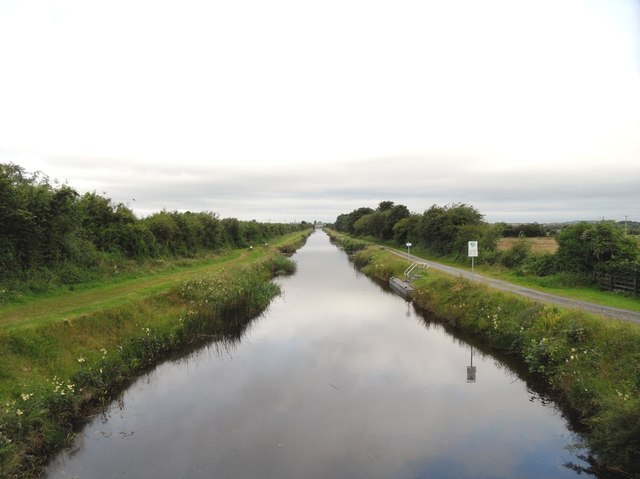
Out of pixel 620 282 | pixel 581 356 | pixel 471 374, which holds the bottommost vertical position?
pixel 471 374

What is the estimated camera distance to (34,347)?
9.80 meters

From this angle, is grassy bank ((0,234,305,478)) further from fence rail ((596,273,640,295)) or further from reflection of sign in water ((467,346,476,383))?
fence rail ((596,273,640,295))

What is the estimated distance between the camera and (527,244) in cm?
2611

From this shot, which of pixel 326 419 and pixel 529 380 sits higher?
pixel 326 419

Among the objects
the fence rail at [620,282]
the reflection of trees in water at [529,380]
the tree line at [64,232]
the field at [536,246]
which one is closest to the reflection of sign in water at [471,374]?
the reflection of trees in water at [529,380]

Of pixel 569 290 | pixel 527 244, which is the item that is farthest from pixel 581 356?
pixel 527 244

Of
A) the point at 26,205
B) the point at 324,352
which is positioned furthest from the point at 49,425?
the point at 26,205

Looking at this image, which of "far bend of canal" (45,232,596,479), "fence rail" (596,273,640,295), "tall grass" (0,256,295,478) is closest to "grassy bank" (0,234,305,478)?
"tall grass" (0,256,295,478)

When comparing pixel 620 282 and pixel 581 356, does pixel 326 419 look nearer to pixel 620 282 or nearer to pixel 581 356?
pixel 581 356

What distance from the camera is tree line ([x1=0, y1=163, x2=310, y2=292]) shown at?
15016mm

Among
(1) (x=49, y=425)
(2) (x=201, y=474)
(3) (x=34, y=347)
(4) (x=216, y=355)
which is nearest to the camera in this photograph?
(2) (x=201, y=474)

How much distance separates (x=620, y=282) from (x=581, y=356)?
30.7 ft

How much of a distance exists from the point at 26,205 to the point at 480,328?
18465 millimetres

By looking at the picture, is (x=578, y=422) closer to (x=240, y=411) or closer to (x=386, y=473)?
(x=386, y=473)
